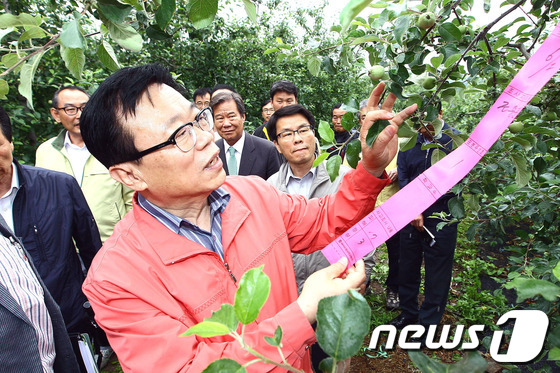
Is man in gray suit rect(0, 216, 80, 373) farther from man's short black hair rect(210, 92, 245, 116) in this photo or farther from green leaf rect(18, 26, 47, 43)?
man's short black hair rect(210, 92, 245, 116)

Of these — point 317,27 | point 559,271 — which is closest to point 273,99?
point 559,271

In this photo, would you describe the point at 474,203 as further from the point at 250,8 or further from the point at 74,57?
the point at 74,57

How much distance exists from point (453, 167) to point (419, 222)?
2015mm

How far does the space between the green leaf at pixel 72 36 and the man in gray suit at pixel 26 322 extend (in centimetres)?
92

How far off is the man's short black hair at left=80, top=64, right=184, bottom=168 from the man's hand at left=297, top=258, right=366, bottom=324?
2.46ft

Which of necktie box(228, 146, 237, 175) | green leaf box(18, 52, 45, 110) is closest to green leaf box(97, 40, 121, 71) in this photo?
green leaf box(18, 52, 45, 110)

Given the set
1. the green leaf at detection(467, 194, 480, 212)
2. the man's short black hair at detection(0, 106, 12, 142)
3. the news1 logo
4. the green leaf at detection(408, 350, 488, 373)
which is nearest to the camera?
the green leaf at detection(408, 350, 488, 373)

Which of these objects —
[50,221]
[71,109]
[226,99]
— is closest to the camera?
[50,221]

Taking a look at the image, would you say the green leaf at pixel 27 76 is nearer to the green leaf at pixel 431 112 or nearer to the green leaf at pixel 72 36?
the green leaf at pixel 72 36

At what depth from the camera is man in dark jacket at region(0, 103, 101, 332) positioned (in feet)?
6.91

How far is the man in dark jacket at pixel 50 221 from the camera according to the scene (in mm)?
2105

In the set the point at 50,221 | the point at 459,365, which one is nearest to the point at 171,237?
the point at 459,365

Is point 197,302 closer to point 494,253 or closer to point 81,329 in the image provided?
point 81,329

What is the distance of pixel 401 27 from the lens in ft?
3.18
